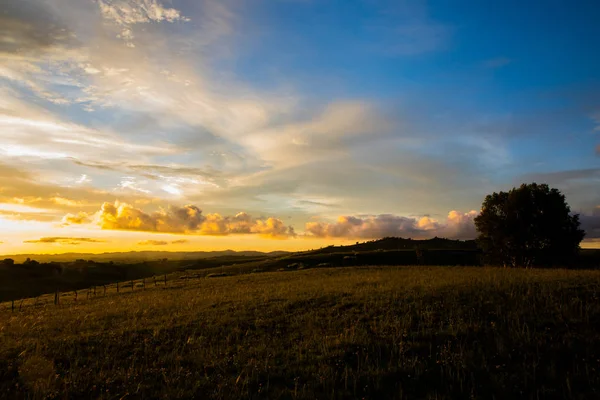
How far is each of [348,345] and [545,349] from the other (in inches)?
237

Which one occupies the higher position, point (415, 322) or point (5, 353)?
point (415, 322)

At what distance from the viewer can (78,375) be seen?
11.7 metres

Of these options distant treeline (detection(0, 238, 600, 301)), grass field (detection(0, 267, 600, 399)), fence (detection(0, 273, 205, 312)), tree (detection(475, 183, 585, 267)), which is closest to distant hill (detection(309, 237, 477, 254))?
distant treeline (detection(0, 238, 600, 301))

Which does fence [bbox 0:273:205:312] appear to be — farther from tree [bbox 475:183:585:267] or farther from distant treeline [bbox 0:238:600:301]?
Answer: tree [bbox 475:183:585:267]

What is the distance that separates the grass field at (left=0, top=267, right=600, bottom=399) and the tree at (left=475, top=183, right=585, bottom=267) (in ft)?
134

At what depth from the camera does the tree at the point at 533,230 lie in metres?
55.0

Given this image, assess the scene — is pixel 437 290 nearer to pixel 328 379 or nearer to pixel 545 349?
pixel 545 349

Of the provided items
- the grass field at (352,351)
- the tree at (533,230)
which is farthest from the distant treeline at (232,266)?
the grass field at (352,351)

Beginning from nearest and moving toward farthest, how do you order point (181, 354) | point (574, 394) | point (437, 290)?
1. point (574, 394)
2. point (181, 354)
3. point (437, 290)

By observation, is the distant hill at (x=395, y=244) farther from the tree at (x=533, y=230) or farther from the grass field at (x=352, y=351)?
the grass field at (x=352, y=351)

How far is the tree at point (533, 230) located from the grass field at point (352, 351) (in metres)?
40.8

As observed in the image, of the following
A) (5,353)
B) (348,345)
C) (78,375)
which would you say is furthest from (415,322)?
(5,353)

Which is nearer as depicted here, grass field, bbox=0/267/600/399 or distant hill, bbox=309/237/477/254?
grass field, bbox=0/267/600/399

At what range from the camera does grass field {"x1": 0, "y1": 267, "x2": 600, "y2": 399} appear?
9.55m
